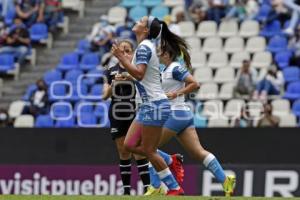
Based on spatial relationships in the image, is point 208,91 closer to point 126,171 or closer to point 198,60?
point 198,60

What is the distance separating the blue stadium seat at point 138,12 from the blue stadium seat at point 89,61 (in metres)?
1.50

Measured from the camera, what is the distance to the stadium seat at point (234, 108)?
19.2 meters

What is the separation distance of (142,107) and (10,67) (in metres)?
11.1

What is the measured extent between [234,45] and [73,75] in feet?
11.5

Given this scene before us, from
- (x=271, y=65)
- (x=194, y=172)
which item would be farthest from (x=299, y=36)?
(x=194, y=172)

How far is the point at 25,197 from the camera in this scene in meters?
12.7

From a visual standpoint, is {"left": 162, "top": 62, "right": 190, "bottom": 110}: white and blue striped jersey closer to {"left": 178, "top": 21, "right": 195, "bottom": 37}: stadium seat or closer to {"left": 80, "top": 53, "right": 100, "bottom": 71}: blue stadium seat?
{"left": 178, "top": 21, "right": 195, "bottom": 37}: stadium seat

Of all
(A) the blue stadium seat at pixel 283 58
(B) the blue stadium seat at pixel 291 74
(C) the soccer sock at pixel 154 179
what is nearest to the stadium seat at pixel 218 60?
(A) the blue stadium seat at pixel 283 58

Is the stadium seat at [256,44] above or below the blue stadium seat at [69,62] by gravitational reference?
above

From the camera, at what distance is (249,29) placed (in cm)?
2161

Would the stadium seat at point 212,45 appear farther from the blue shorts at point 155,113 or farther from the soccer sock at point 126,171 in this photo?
the blue shorts at point 155,113

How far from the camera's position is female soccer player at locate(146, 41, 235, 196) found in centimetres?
1355

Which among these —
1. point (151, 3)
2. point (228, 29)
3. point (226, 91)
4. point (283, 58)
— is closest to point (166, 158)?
point (226, 91)

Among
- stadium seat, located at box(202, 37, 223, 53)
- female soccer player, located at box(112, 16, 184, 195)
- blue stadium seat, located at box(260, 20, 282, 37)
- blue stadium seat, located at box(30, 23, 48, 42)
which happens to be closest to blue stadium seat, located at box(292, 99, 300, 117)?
blue stadium seat, located at box(260, 20, 282, 37)
